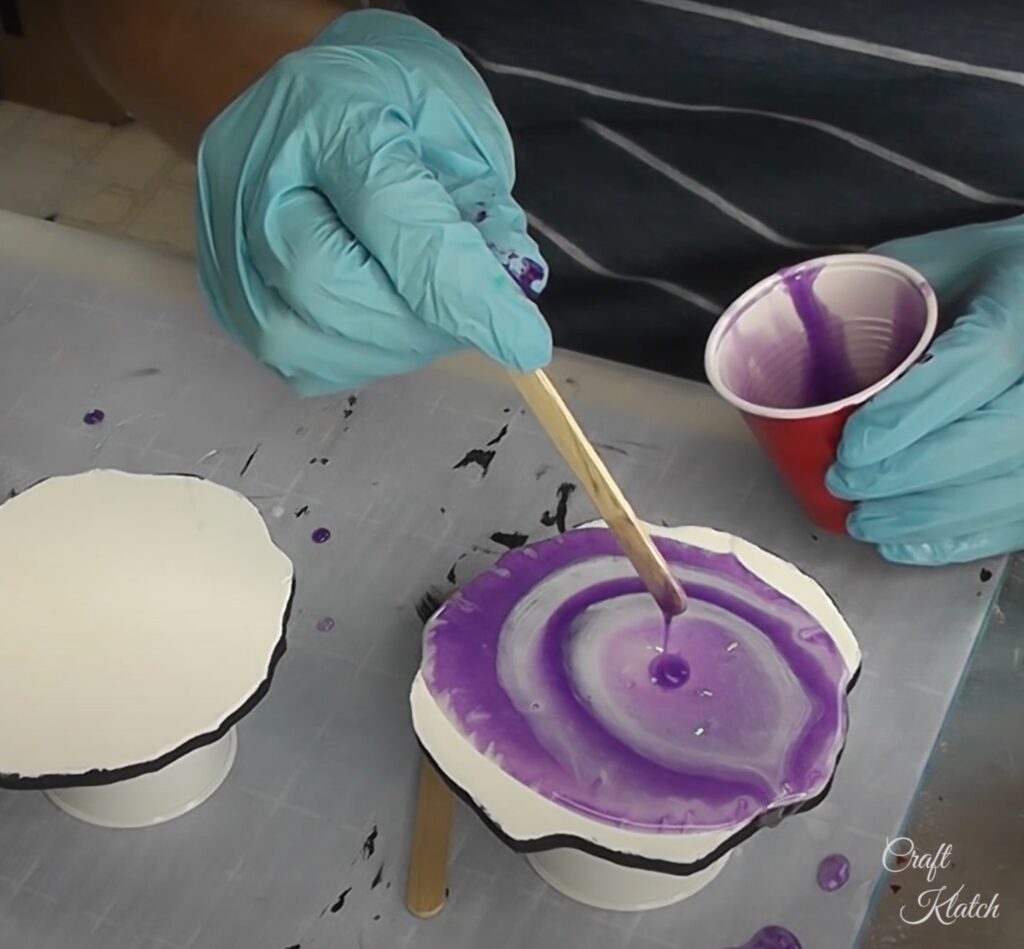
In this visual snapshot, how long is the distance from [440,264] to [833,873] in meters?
0.35

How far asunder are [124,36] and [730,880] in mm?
805

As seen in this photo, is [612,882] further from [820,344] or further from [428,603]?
[820,344]

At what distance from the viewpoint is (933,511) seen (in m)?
0.76

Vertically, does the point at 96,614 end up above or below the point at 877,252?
below

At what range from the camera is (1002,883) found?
72cm

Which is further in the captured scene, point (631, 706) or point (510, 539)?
point (510, 539)

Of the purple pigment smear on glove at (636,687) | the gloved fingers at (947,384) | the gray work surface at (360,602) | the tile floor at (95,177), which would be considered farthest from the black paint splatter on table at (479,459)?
the tile floor at (95,177)

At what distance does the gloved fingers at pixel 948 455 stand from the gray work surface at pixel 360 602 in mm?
60

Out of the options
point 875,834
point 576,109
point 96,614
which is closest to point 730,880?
point 875,834

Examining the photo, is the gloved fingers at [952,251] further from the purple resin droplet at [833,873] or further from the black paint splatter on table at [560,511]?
the purple resin droplet at [833,873]

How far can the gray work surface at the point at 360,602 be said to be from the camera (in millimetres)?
650

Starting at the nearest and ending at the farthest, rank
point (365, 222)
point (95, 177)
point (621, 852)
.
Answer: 1. point (621, 852)
2. point (365, 222)
3. point (95, 177)

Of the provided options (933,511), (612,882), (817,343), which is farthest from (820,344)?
(612,882)

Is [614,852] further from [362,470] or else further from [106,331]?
[106,331]
